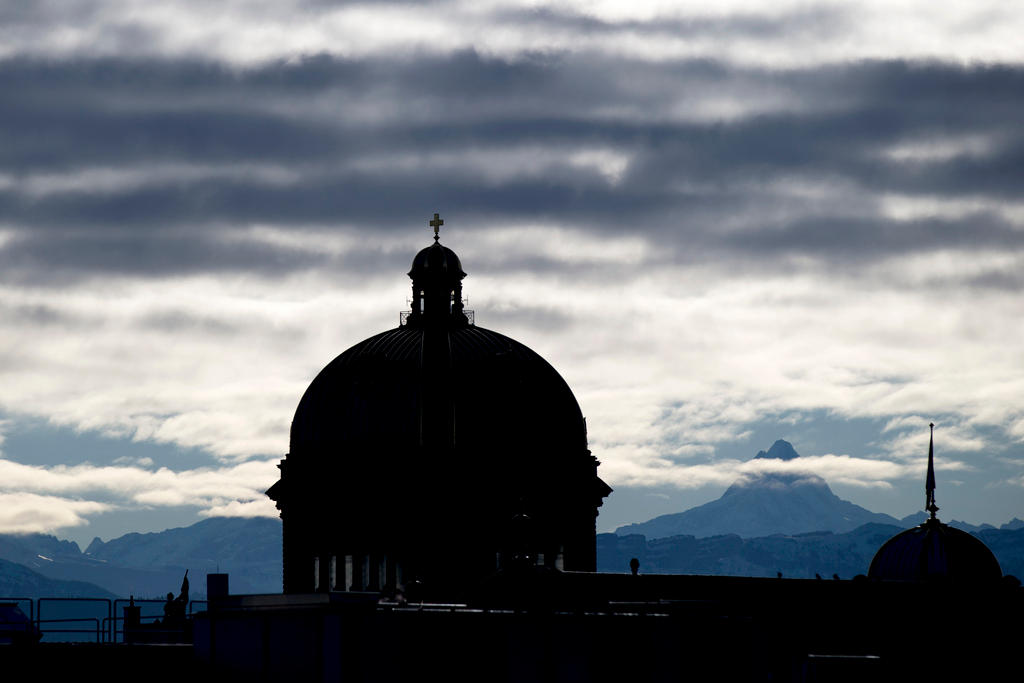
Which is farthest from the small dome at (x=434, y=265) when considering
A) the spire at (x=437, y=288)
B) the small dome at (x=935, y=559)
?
the small dome at (x=935, y=559)

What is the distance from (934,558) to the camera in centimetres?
13750

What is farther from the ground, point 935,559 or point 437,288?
point 437,288

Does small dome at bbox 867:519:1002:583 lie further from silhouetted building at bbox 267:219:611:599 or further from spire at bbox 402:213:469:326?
spire at bbox 402:213:469:326

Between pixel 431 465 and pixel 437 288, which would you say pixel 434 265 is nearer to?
pixel 437 288

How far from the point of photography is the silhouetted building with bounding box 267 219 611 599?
13525 centimetres

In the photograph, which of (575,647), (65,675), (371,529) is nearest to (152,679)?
(65,675)

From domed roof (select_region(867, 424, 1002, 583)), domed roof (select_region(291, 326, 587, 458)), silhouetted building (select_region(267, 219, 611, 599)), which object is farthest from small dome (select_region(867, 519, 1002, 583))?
domed roof (select_region(291, 326, 587, 458))

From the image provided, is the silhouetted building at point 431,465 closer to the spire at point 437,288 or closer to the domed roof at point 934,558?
the spire at point 437,288

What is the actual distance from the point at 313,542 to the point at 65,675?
5326 cm

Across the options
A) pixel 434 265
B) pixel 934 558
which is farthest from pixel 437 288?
pixel 934 558

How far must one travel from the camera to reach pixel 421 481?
13625 centimetres

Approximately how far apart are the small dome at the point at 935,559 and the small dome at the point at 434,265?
32321 millimetres

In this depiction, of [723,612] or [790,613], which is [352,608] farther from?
[790,613]

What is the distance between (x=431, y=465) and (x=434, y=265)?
586 inches
